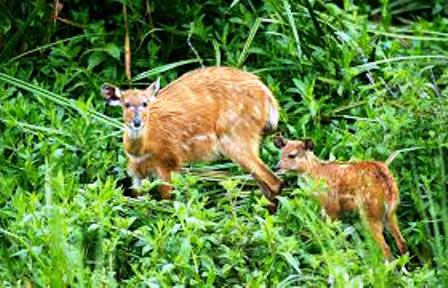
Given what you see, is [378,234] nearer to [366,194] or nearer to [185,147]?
[366,194]

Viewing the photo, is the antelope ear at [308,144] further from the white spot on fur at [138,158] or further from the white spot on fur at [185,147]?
the white spot on fur at [138,158]

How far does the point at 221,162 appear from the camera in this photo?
9484mm

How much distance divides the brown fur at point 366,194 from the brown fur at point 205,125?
55cm

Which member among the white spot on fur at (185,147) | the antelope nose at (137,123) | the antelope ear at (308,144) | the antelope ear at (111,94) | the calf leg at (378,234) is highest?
the antelope ear at (111,94)

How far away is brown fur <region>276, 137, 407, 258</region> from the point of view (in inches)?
325

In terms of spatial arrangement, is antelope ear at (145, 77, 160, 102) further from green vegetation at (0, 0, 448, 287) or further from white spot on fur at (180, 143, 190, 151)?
green vegetation at (0, 0, 448, 287)

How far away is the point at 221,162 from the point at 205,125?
480 millimetres

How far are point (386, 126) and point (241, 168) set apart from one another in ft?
2.75

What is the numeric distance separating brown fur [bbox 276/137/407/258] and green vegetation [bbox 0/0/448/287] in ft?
0.39

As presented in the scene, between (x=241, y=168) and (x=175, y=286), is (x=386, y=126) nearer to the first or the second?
(x=241, y=168)

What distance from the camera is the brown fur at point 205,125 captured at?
8.89 metres

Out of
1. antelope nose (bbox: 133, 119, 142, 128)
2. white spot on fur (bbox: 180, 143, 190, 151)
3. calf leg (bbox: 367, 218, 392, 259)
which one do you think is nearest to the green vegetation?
calf leg (bbox: 367, 218, 392, 259)

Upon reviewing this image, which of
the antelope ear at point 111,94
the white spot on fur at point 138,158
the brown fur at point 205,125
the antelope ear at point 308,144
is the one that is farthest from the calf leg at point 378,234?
the antelope ear at point 111,94

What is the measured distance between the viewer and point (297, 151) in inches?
342
